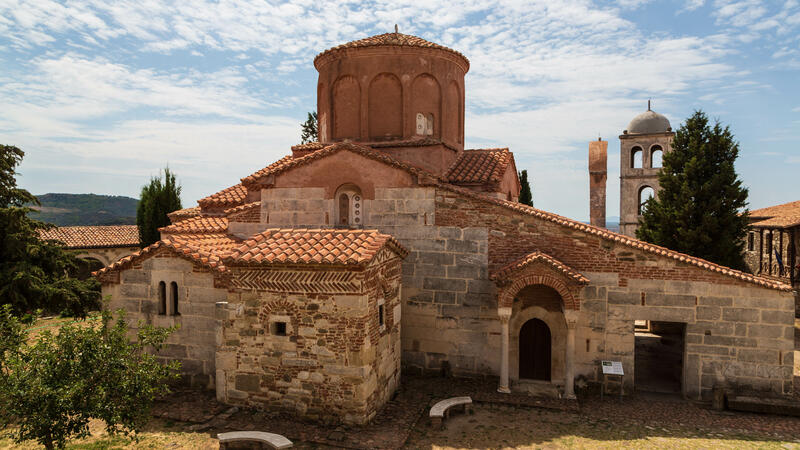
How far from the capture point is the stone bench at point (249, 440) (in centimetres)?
779

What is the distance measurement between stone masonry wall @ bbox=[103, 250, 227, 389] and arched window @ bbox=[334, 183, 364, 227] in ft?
11.8

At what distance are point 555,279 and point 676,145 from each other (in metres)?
12.6

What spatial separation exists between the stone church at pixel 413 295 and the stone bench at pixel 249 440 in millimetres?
1055

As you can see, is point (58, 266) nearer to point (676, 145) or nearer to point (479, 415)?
point (479, 415)

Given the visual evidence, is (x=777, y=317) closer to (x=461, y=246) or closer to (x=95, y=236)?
(x=461, y=246)

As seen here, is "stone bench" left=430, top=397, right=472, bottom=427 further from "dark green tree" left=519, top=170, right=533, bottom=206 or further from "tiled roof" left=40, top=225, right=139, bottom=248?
"tiled roof" left=40, top=225, right=139, bottom=248

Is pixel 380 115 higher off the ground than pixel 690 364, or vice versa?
pixel 380 115

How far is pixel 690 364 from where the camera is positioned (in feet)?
33.7

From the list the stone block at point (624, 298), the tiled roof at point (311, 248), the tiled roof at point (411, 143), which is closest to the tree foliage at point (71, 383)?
the tiled roof at point (311, 248)

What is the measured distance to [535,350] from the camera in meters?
11.2

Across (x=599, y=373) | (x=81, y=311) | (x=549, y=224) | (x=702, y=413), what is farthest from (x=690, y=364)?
(x=81, y=311)

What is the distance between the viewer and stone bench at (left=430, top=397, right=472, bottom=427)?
8.92m

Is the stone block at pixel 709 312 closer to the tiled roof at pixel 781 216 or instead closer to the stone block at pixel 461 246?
the stone block at pixel 461 246

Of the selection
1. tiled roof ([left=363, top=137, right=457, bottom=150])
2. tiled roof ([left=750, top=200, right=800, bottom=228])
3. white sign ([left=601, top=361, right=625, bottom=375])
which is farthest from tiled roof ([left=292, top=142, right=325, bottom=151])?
tiled roof ([left=750, top=200, right=800, bottom=228])
